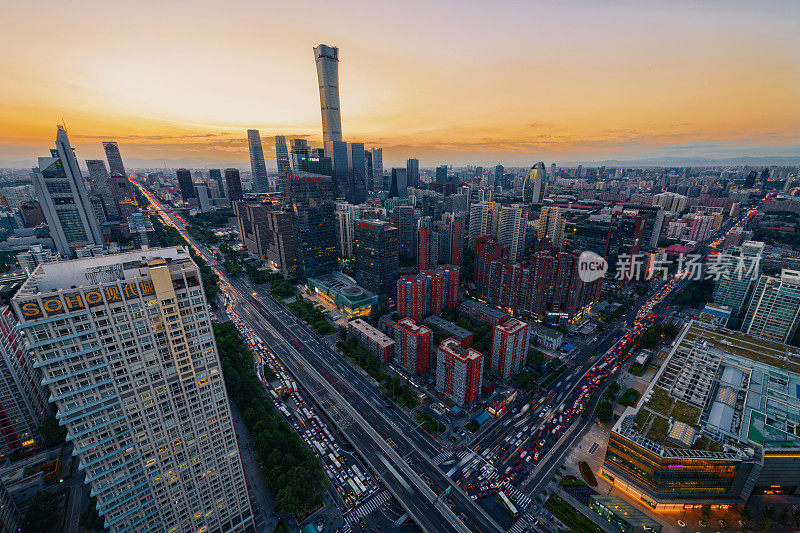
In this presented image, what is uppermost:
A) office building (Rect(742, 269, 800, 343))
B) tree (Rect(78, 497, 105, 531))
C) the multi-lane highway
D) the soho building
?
the soho building

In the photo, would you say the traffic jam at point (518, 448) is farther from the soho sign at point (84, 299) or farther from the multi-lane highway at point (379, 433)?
the soho sign at point (84, 299)

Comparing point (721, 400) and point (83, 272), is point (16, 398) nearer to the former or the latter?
point (83, 272)

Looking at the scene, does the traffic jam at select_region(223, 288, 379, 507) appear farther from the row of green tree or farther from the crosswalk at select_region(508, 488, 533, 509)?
the crosswalk at select_region(508, 488, 533, 509)

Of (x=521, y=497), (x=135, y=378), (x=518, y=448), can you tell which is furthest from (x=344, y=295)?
(x=135, y=378)

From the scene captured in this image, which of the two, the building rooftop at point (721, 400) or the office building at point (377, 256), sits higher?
the office building at point (377, 256)

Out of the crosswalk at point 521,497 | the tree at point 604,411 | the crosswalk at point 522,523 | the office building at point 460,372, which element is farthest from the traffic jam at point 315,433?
the tree at point 604,411

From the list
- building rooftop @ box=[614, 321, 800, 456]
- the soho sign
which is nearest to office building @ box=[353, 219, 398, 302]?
building rooftop @ box=[614, 321, 800, 456]
